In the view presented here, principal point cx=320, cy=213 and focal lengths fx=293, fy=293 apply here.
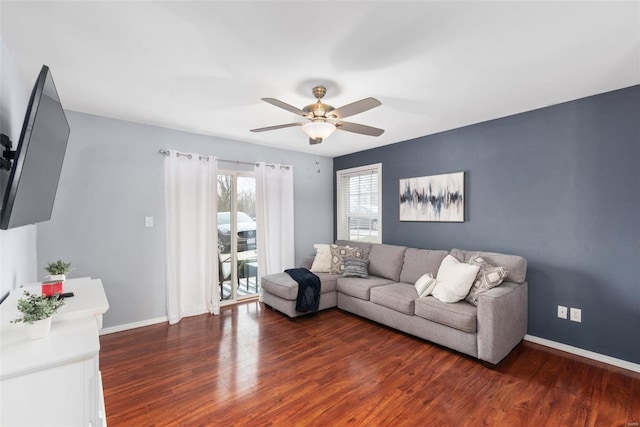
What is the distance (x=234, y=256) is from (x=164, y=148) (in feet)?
5.75

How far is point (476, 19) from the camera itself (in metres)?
1.64

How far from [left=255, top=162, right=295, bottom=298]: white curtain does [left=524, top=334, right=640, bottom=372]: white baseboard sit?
326 cm

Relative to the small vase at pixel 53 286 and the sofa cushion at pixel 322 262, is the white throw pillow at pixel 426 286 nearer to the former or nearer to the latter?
the sofa cushion at pixel 322 262

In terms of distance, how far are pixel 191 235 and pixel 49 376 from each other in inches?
107

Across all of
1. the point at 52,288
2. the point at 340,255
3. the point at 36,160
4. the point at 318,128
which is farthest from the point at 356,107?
the point at 340,255

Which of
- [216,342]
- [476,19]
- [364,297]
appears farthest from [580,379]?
[216,342]

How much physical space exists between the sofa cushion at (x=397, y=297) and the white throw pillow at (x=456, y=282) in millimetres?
287

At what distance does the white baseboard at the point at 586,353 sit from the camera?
2.54 metres

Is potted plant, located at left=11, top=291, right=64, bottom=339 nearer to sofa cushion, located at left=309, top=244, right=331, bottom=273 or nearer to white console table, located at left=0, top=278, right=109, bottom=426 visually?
white console table, located at left=0, top=278, right=109, bottom=426

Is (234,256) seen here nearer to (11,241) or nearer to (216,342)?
(216,342)

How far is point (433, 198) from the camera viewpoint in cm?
400

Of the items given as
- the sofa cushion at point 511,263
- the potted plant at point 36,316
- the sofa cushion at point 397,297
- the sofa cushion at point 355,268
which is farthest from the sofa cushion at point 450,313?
the potted plant at point 36,316

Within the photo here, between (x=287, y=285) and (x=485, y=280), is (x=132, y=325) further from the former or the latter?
(x=485, y=280)

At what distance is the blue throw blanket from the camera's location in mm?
3691
